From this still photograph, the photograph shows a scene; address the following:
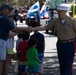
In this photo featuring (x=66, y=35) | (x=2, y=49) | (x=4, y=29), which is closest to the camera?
(x=4, y=29)

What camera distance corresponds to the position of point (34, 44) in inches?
355

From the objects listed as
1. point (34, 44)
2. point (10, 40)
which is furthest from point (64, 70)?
point (10, 40)

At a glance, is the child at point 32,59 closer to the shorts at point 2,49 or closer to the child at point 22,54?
the child at point 22,54

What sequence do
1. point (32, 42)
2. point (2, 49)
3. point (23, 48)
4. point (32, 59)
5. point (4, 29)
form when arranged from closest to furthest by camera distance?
1. point (4, 29)
2. point (2, 49)
3. point (32, 42)
4. point (32, 59)
5. point (23, 48)

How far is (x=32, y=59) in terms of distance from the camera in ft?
29.9

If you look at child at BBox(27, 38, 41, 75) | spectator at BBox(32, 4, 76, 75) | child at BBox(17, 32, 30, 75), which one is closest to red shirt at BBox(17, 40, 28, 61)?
child at BBox(17, 32, 30, 75)

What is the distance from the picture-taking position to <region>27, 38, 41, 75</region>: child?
29.6 ft

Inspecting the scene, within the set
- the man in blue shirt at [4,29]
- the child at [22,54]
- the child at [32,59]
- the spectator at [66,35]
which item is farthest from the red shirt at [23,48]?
the spectator at [66,35]

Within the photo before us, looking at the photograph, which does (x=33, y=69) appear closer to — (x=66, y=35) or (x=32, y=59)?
(x=32, y=59)

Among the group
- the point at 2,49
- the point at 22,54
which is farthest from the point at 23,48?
the point at 2,49

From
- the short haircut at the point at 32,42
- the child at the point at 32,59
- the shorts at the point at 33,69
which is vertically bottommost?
the shorts at the point at 33,69

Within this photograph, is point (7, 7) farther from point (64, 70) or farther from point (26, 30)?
point (64, 70)

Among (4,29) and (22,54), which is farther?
(22,54)

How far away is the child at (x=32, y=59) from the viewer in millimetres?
9008
